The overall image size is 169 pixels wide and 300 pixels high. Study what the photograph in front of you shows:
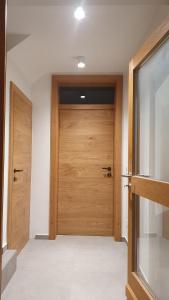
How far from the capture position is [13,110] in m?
2.98

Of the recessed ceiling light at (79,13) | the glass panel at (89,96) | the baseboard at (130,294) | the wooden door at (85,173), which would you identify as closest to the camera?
the baseboard at (130,294)

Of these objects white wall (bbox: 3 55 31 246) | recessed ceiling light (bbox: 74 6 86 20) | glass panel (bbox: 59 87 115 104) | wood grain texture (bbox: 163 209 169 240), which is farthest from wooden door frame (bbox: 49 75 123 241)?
wood grain texture (bbox: 163 209 169 240)

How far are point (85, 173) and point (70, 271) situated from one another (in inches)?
64.0

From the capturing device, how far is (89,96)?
416cm

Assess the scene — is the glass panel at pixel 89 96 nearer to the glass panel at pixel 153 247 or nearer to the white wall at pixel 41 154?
the white wall at pixel 41 154

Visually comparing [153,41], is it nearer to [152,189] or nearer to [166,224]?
[152,189]

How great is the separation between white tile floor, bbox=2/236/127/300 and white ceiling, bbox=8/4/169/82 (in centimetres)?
223

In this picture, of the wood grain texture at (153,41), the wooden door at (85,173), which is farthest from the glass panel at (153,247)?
the wooden door at (85,173)

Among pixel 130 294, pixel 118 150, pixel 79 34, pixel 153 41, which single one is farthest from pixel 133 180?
pixel 118 150

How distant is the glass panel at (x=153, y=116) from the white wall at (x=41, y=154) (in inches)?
63.6

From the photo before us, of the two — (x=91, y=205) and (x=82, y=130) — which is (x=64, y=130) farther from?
(x=91, y=205)

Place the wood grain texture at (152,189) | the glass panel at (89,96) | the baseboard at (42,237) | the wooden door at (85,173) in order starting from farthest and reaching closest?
the glass panel at (89,96) → the wooden door at (85,173) → the baseboard at (42,237) → the wood grain texture at (152,189)

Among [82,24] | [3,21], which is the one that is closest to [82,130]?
[82,24]

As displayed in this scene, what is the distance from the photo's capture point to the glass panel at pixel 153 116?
6.16 ft
